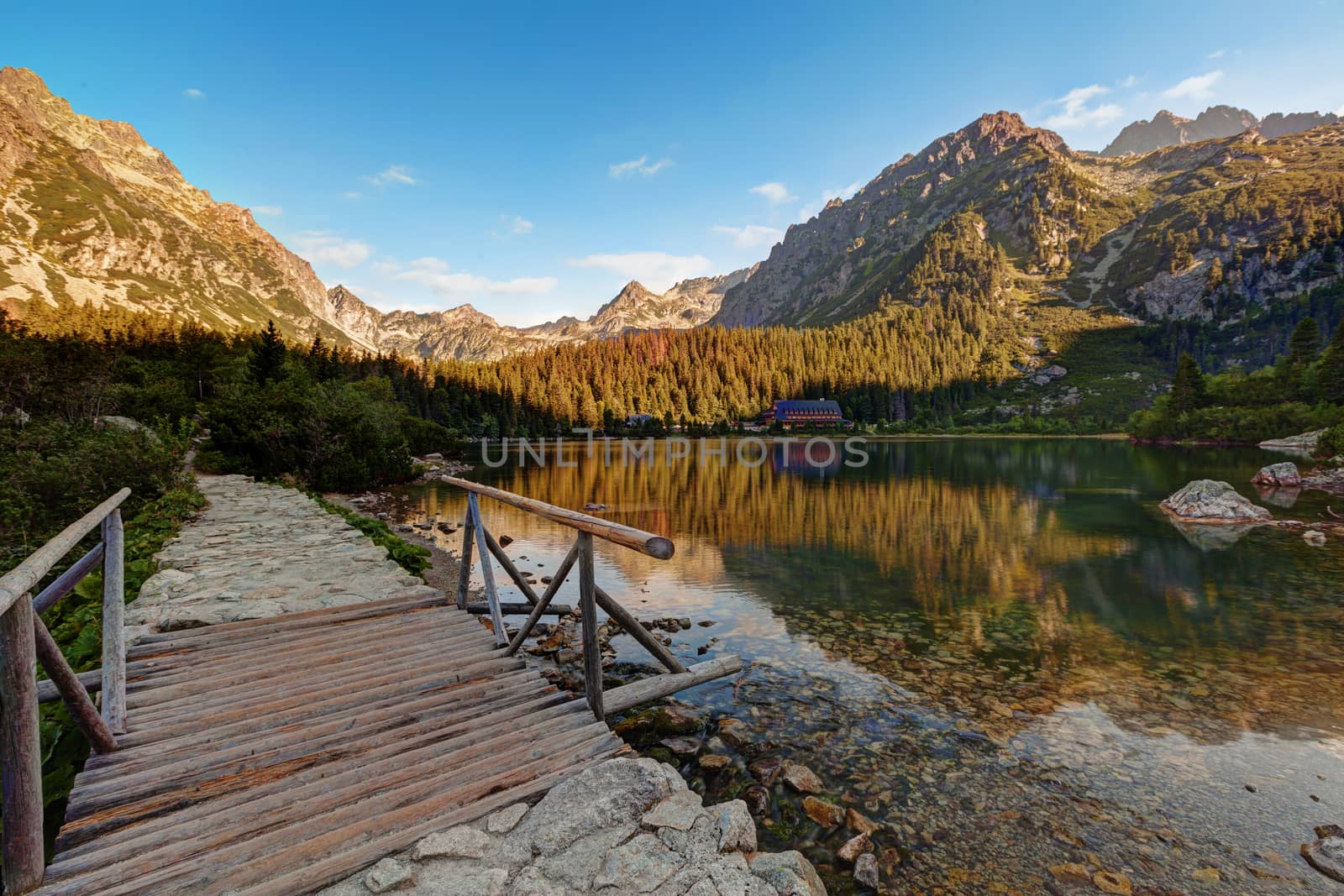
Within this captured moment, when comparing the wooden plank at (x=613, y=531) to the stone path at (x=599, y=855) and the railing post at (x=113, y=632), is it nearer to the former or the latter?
the stone path at (x=599, y=855)

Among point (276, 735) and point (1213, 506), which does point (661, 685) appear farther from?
point (1213, 506)

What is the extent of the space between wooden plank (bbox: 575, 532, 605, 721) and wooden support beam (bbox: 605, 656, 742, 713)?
11.0 inches

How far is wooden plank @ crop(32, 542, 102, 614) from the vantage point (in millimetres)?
4265

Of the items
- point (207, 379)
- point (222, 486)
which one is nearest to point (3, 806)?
point (222, 486)

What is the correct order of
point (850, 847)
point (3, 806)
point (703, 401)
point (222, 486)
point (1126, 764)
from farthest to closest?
1. point (703, 401)
2. point (222, 486)
3. point (1126, 764)
4. point (850, 847)
5. point (3, 806)

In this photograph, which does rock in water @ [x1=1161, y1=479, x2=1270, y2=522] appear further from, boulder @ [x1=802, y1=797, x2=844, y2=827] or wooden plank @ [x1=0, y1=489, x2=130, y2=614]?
wooden plank @ [x1=0, y1=489, x2=130, y2=614]

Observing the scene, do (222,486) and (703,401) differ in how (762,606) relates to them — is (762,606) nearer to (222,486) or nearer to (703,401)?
(222,486)

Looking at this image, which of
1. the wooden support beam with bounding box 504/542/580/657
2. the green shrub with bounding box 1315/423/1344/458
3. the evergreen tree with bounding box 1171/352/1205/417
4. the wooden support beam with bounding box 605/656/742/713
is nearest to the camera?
the wooden support beam with bounding box 605/656/742/713

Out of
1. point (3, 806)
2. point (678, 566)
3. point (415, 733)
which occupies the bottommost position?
point (678, 566)

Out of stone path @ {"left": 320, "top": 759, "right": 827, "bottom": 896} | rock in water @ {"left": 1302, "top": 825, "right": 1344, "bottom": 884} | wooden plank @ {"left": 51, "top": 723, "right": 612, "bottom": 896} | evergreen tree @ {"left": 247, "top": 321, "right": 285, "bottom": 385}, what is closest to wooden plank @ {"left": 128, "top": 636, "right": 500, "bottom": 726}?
wooden plank @ {"left": 51, "top": 723, "right": 612, "bottom": 896}

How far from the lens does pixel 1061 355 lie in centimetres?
16325

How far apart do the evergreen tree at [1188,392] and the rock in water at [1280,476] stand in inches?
1989

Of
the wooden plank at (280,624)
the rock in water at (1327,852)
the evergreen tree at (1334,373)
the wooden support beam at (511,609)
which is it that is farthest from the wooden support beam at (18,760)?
the evergreen tree at (1334,373)

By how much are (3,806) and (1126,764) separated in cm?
1074
